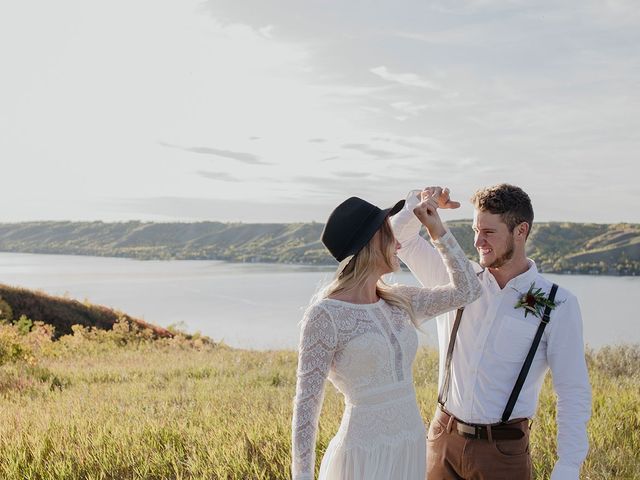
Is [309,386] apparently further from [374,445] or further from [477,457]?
[477,457]

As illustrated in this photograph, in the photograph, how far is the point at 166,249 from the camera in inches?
7175

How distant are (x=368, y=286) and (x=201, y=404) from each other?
18.8 feet

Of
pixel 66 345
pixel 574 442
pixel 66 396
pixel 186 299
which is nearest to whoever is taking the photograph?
pixel 574 442

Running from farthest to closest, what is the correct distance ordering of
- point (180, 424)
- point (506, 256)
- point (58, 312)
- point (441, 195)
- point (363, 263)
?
point (58, 312) < point (180, 424) < point (441, 195) < point (506, 256) < point (363, 263)

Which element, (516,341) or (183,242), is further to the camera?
(183,242)

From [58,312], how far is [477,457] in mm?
22455

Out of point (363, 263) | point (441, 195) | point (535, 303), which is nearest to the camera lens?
point (363, 263)

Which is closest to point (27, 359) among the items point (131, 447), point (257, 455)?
point (131, 447)

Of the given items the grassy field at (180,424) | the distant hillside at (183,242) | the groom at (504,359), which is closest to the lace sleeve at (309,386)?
the groom at (504,359)

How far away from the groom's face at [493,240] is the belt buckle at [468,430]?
803mm

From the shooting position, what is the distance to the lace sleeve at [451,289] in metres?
3.10

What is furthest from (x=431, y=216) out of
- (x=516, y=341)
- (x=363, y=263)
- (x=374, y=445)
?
(x=374, y=445)

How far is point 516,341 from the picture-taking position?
10.3 ft

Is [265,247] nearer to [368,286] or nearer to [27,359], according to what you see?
[27,359]
